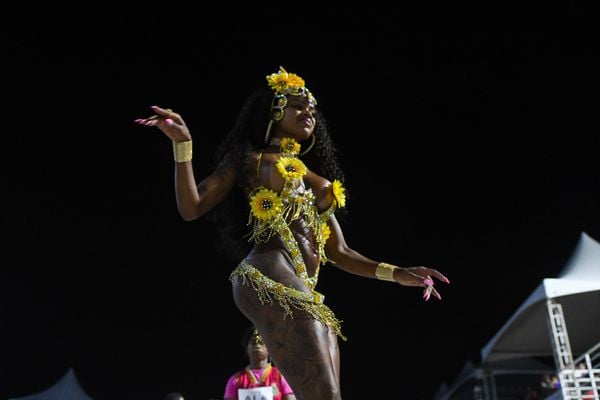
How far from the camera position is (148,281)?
42.8 feet

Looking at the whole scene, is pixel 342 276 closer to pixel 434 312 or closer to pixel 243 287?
pixel 434 312

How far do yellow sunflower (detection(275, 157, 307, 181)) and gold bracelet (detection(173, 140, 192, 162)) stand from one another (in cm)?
37

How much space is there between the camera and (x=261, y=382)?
4.73 m

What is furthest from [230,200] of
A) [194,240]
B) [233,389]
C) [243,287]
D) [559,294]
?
[194,240]

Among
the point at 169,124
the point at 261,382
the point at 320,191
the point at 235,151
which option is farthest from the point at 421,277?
the point at 261,382

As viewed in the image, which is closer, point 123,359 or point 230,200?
point 230,200

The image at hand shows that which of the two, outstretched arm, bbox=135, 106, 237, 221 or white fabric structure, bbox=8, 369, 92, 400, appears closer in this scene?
outstretched arm, bbox=135, 106, 237, 221

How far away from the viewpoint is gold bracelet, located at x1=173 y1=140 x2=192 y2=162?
218cm

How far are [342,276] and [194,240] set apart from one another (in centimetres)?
308

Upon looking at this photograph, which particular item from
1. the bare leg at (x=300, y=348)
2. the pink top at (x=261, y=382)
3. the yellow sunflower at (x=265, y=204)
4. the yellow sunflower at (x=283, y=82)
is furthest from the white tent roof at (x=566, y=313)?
the bare leg at (x=300, y=348)

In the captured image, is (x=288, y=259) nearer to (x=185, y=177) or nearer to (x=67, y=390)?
(x=185, y=177)

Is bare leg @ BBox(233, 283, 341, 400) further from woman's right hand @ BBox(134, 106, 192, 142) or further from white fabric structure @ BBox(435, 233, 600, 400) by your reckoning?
white fabric structure @ BBox(435, 233, 600, 400)

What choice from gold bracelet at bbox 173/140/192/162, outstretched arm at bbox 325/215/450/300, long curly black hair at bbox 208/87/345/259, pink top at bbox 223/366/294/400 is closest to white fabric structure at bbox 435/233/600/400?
pink top at bbox 223/366/294/400

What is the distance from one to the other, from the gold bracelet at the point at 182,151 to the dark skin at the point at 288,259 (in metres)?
0.02
